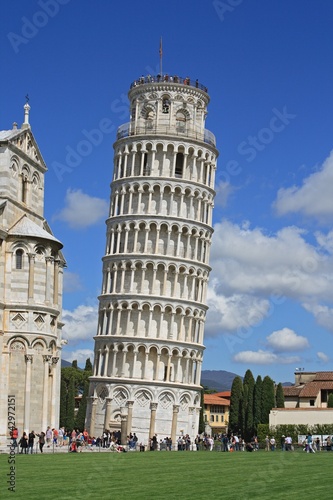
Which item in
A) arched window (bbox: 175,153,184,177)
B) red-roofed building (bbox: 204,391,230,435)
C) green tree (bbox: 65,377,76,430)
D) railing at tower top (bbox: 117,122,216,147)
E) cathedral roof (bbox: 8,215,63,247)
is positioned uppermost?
railing at tower top (bbox: 117,122,216,147)

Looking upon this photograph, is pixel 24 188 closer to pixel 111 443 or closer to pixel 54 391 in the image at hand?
pixel 54 391

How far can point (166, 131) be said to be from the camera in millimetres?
84250

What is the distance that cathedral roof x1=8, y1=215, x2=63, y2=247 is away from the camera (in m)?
47.2

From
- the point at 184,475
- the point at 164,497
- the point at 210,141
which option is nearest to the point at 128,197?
the point at 210,141

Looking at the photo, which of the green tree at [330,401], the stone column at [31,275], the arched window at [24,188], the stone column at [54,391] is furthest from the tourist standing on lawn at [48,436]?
the green tree at [330,401]

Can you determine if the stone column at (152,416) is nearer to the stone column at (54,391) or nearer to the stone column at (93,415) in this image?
the stone column at (93,415)

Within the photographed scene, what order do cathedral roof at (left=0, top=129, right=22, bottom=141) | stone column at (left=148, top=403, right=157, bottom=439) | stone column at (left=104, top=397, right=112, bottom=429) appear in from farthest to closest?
stone column at (left=104, top=397, right=112, bottom=429)
stone column at (left=148, top=403, right=157, bottom=439)
cathedral roof at (left=0, top=129, right=22, bottom=141)

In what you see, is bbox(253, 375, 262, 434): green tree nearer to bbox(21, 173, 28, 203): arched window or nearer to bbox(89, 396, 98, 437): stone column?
bbox(89, 396, 98, 437): stone column

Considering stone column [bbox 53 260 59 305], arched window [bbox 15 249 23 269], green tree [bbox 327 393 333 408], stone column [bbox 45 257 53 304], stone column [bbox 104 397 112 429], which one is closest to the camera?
arched window [bbox 15 249 23 269]

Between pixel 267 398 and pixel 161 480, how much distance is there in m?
71.0

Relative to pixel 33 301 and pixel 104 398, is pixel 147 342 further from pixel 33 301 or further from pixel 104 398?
pixel 33 301

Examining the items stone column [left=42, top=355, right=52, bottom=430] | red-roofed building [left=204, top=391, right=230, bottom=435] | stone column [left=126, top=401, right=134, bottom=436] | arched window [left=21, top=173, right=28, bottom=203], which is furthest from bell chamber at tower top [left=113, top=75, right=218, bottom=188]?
red-roofed building [left=204, top=391, right=230, bottom=435]

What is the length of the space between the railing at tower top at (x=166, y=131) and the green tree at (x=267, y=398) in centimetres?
2788

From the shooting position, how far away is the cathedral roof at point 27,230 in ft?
155
